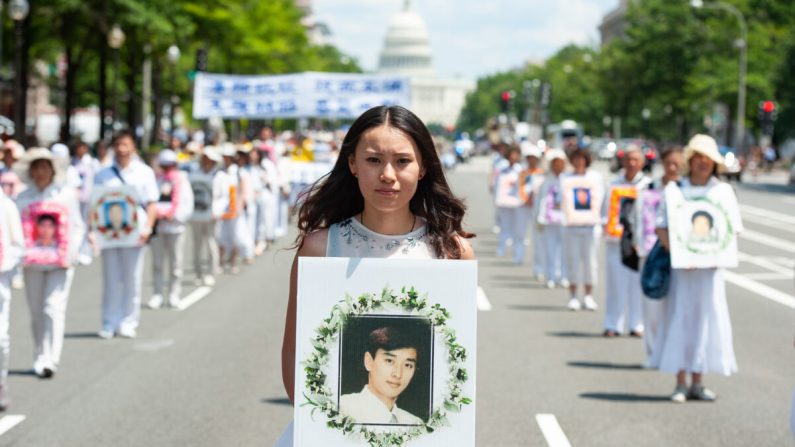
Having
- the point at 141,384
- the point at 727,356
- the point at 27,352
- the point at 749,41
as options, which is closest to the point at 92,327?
the point at 27,352

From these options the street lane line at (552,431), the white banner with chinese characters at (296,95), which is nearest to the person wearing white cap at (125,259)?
the street lane line at (552,431)

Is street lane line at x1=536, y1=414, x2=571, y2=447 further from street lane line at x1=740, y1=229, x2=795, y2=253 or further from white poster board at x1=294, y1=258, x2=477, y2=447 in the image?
street lane line at x1=740, y1=229, x2=795, y2=253

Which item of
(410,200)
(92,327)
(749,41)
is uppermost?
(749,41)

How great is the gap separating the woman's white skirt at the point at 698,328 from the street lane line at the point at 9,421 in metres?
4.53

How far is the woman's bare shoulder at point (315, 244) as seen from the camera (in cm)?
445

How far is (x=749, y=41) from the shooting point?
76.4 meters

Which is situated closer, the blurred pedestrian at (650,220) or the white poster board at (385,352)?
the white poster board at (385,352)

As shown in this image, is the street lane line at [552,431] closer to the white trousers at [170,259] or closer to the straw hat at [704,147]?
the straw hat at [704,147]

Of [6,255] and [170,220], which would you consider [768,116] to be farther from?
[6,255]

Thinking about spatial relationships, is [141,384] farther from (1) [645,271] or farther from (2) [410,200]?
(2) [410,200]

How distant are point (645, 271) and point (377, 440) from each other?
6.84m

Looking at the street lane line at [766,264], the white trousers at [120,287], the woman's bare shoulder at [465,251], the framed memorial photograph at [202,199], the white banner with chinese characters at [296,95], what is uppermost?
the white banner with chinese characters at [296,95]

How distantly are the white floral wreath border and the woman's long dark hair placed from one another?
37 cm

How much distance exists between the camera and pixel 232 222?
21125mm
